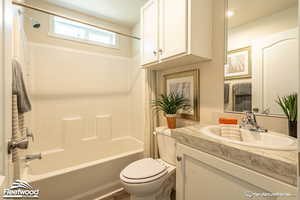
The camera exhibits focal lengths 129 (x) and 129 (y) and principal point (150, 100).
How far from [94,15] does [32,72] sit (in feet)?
4.15

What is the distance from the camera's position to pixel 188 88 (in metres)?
1.48

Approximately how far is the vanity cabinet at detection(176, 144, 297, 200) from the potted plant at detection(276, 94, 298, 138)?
1.77 ft

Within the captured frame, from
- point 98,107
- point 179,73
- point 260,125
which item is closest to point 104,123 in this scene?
point 98,107

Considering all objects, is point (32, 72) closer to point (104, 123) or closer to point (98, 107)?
point (98, 107)

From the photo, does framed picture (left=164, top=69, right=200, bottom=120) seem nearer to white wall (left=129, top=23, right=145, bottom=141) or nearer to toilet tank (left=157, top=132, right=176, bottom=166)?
toilet tank (left=157, top=132, right=176, bottom=166)

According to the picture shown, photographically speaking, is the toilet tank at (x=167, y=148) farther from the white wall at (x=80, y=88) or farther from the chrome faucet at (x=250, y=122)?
the chrome faucet at (x=250, y=122)

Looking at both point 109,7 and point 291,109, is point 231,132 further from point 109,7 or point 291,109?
point 109,7

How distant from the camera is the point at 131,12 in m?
2.04

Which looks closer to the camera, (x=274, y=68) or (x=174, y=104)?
(x=274, y=68)

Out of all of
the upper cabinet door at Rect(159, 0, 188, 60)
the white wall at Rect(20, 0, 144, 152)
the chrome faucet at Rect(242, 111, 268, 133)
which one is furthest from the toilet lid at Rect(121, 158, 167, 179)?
the upper cabinet door at Rect(159, 0, 188, 60)

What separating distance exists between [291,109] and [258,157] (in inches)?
23.1

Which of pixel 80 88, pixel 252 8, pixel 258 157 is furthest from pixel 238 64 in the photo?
pixel 80 88

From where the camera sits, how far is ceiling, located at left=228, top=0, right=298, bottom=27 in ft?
3.01

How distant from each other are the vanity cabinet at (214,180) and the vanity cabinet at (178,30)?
32.1 inches
